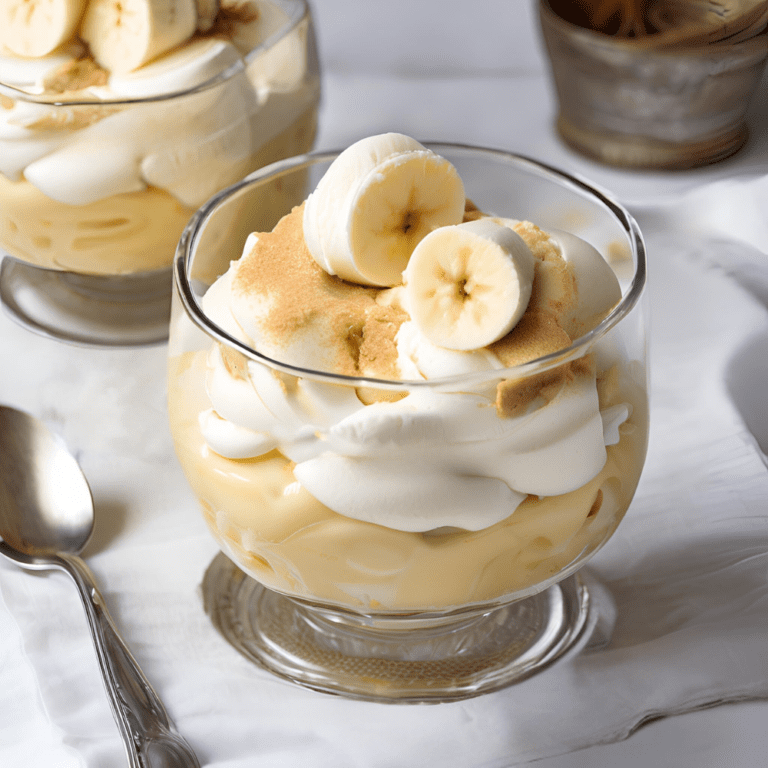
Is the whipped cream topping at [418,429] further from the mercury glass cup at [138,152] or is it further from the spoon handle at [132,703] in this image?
the mercury glass cup at [138,152]

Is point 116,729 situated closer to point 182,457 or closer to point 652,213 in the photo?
point 182,457

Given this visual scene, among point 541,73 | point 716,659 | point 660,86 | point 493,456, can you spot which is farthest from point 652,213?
point 493,456

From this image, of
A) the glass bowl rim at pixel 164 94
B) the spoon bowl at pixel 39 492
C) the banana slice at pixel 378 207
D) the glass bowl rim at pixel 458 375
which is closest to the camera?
the glass bowl rim at pixel 458 375

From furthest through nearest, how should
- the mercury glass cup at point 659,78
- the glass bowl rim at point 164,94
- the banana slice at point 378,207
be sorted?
the mercury glass cup at point 659,78 → the glass bowl rim at point 164,94 → the banana slice at point 378,207

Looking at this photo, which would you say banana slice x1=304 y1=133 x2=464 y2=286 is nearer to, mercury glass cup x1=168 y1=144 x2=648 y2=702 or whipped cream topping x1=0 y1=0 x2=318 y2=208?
mercury glass cup x1=168 y1=144 x2=648 y2=702

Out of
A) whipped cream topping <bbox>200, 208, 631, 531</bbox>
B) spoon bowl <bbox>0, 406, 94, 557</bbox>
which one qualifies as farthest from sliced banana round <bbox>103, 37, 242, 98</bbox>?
whipped cream topping <bbox>200, 208, 631, 531</bbox>

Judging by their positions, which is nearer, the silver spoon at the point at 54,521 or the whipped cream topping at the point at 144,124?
the silver spoon at the point at 54,521

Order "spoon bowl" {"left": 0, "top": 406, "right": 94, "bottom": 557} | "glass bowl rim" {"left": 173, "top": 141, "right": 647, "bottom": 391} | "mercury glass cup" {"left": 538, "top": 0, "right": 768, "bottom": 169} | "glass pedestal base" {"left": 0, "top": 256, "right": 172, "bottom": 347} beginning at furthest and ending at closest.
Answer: "mercury glass cup" {"left": 538, "top": 0, "right": 768, "bottom": 169}, "glass pedestal base" {"left": 0, "top": 256, "right": 172, "bottom": 347}, "spoon bowl" {"left": 0, "top": 406, "right": 94, "bottom": 557}, "glass bowl rim" {"left": 173, "top": 141, "right": 647, "bottom": 391}

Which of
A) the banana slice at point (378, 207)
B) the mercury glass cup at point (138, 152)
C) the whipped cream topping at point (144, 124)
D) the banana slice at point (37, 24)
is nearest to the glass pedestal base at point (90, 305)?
the mercury glass cup at point (138, 152)
